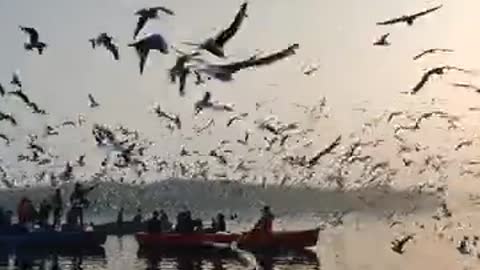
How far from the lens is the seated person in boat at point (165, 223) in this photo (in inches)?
65.0

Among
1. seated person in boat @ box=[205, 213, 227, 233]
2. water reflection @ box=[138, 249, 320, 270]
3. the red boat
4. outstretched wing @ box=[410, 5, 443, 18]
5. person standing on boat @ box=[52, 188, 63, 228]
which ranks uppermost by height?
outstretched wing @ box=[410, 5, 443, 18]

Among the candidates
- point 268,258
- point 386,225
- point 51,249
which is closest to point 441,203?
point 386,225

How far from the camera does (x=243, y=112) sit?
169 cm

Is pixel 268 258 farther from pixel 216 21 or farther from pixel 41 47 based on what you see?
pixel 41 47

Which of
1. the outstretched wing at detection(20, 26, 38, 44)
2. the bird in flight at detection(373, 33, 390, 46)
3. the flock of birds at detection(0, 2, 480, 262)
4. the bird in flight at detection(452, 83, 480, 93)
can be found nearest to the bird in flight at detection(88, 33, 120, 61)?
the flock of birds at detection(0, 2, 480, 262)

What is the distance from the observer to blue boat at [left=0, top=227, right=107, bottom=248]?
64.6 inches

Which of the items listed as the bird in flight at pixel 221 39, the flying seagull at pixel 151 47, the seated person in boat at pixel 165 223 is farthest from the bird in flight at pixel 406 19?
the seated person in boat at pixel 165 223

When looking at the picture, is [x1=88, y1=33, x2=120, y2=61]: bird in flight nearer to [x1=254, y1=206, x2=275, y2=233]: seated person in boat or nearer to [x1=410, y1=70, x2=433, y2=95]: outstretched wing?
[x1=254, y1=206, x2=275, y2=233]: seated person in boat

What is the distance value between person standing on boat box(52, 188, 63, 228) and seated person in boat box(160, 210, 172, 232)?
0.18 meters

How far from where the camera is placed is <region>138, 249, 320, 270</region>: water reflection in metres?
1.64

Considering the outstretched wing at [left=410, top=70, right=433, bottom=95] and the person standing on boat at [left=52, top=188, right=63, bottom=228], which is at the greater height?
the outstretched wing at [left=410, top=70, right=433, bottom=95]

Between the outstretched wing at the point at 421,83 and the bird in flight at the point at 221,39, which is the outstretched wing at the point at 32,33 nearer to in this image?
the bird in flight at the point at 221,39

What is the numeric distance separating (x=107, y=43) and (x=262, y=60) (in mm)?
286

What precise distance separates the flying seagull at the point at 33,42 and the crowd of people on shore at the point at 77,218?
0.26 metres
